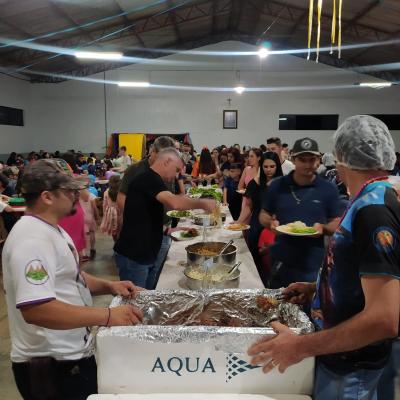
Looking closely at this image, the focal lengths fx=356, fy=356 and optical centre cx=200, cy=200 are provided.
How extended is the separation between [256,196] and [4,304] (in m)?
2.69

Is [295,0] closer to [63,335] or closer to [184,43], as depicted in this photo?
[184,43]

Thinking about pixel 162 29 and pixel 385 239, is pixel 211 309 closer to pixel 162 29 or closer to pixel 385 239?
pixel 385 239

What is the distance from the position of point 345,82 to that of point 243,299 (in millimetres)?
13685

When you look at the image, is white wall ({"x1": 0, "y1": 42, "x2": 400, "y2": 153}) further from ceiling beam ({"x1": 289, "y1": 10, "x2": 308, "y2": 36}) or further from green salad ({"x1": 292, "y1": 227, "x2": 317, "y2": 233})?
green salad ({"x1": 292, "y1": 227, "x2": 317, "y2": 233})

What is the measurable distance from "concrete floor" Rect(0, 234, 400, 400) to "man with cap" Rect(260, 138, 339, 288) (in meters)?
0.99

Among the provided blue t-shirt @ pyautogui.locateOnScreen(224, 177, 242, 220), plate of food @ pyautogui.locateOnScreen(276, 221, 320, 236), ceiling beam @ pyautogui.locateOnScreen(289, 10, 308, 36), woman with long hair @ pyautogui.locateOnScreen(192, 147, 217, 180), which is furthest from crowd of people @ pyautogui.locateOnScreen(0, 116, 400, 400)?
ceiling beam @ pyautogui.locateOnScreen(289, 10, 308, 36)

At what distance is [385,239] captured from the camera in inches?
32.1

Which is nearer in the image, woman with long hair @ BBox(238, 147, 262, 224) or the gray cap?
the gray cap

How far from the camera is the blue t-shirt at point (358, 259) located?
2.68ft

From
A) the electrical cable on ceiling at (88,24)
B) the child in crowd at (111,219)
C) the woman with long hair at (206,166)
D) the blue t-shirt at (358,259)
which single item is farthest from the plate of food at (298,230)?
the electrical cable on ceiling at (88,24)

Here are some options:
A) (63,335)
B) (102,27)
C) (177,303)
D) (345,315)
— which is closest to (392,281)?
(345,315)

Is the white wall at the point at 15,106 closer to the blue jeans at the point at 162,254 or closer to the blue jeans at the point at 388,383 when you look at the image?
the blue jeans at the point at 162,254

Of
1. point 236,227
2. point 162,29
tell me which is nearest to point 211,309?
point 236,227

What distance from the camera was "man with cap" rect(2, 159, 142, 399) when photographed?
1.02 m
